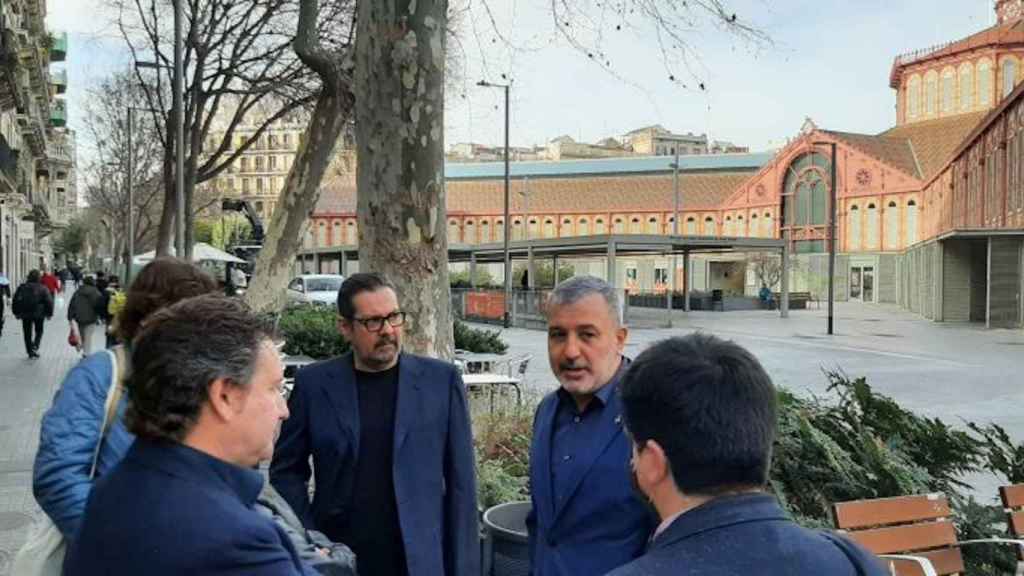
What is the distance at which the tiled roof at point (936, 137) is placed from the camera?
6862 centimetres

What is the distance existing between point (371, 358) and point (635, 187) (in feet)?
284

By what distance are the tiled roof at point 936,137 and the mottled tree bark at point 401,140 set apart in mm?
66618

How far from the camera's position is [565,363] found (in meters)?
2.94

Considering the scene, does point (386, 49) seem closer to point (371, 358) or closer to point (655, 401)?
point (371, 358)

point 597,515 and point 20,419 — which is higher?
point 597,515

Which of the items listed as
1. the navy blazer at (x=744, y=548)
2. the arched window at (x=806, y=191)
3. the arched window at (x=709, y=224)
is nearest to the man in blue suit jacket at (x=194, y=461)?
the navy blazer at (x=744, y=548)

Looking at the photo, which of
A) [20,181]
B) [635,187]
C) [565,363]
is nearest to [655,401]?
[565,363]

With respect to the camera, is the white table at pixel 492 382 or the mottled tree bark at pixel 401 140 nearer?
the mottled tree bark at pixel 401 140

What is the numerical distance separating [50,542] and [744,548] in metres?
2.04

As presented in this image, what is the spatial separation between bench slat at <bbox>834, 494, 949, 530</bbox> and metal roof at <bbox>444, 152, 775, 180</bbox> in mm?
87803

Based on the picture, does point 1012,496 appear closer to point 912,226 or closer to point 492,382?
point 492,382

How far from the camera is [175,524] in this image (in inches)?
64.4

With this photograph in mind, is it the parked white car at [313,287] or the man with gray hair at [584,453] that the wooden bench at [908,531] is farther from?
the parked white car at [313,287]

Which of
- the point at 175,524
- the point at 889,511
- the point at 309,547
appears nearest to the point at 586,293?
the point at 309,547
